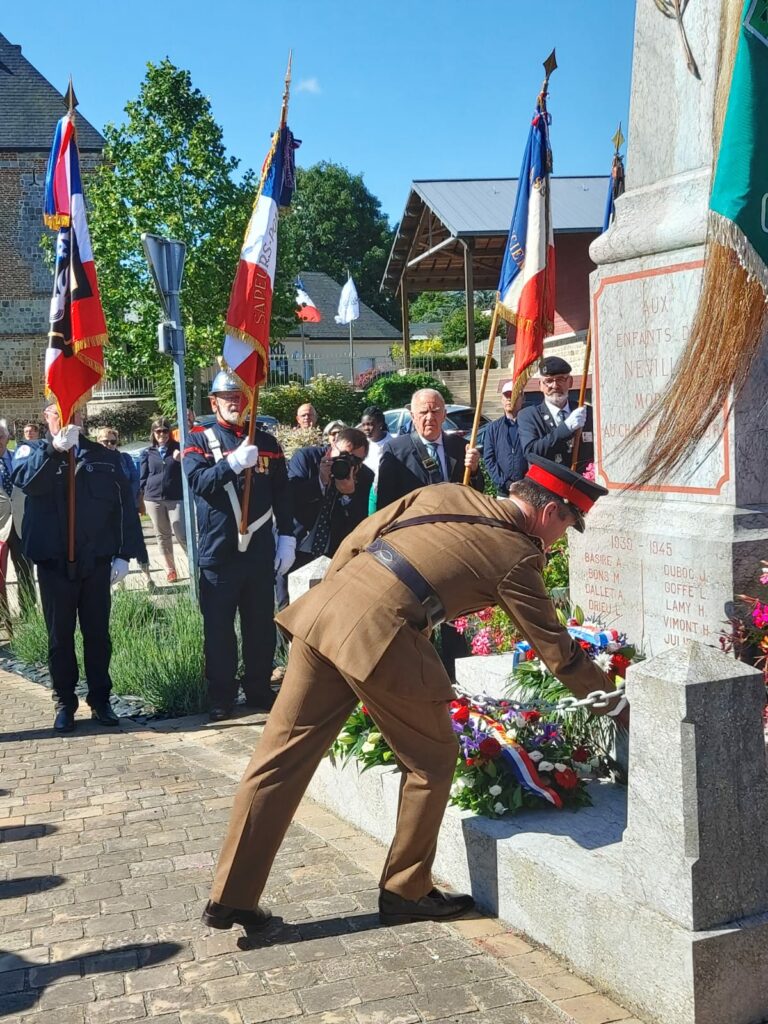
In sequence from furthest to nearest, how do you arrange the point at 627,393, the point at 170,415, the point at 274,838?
the point at 170,415 → the point at 627,393 → the point at 274,838

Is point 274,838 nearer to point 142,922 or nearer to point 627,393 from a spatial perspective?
point 142,922

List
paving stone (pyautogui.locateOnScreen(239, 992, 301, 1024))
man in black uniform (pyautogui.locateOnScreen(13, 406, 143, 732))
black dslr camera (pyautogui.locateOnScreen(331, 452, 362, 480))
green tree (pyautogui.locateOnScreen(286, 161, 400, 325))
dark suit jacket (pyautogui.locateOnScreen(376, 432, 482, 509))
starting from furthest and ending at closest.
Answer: green tree (pyautogui.locateOnScreen(286, 161, 400, 325)), black dslr camera (pyautogui.locateOnScreen(331, 452, 362, 480)), dark suit jacket (pyautogui.locateOnScreen(376, 432, 482, 509)), man in black uniform (pyautogui.locateOnScreen(13, 406, 143, 732)), paving stone (pyautogui.locateOnScreen(239, 992, 301, 1024))

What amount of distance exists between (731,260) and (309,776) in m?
2.67

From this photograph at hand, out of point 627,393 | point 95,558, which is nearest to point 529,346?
point 627,393

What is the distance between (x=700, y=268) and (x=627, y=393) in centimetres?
78

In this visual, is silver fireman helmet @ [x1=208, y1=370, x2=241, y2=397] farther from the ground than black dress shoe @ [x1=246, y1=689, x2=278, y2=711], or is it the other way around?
silver fireman helmet @ [x1=208, y1=370, x2=241, y2=397]

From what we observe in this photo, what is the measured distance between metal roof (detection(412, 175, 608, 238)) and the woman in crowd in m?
14.7

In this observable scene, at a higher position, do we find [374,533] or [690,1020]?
[374,533]

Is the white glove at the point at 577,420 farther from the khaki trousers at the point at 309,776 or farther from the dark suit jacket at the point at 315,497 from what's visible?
the khaki trousers at the point at 309,776

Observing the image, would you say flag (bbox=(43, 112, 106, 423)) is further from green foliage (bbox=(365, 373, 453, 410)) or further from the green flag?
green foliage (bbox=(365, 373, 453, 410))

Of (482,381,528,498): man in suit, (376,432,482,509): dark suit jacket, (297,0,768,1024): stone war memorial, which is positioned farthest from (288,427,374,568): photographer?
(297,0,768,1024): stone war memorial

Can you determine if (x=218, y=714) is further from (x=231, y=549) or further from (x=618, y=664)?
(x=618, y=664)

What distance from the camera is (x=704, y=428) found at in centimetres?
490

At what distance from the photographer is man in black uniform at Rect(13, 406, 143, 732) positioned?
700 centimetres
